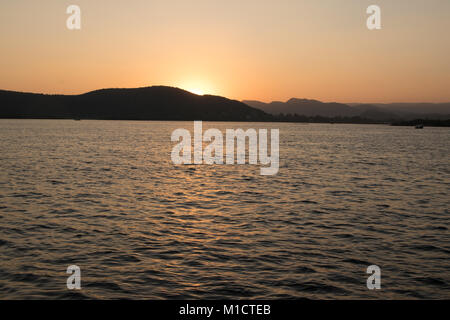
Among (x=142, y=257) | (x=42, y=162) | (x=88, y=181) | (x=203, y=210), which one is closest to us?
(x=142, y=257)

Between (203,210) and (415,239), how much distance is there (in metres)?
11.4

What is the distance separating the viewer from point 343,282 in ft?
42.1

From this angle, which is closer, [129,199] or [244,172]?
[129,199]

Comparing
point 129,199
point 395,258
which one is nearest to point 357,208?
point 395,258

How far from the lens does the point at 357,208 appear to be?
24.5 m

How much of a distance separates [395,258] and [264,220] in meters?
7.41

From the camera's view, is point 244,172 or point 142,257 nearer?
point 142,257

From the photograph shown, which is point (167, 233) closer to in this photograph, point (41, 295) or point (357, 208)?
point (41, 295)

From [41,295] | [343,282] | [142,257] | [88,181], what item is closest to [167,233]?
[142,257]

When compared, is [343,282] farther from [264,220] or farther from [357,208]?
[357,208]
